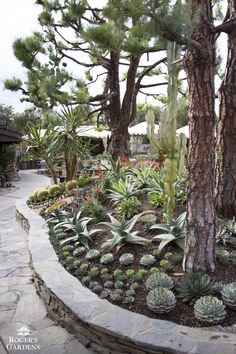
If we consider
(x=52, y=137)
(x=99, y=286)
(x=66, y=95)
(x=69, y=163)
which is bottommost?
(x=99, y=286)

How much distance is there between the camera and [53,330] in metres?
2.85

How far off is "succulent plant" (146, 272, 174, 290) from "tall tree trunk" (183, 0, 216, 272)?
0.27 metres

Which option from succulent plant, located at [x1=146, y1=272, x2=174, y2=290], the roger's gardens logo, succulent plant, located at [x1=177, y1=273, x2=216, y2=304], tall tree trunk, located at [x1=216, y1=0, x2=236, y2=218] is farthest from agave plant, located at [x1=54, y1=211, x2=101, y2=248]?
tall tree trunk, located at [x1=216, y1=0, x2=236, y2=218]

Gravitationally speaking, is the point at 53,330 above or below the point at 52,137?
below

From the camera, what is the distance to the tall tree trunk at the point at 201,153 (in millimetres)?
2910

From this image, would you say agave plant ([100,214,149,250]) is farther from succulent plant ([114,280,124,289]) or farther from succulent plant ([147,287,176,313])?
succulent plant ([147,287,176,313])

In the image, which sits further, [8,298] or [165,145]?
[165,145]

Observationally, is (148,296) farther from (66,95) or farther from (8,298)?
(66,95)

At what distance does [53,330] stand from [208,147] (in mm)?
1966

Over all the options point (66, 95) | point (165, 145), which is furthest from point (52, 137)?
point (165, 145)

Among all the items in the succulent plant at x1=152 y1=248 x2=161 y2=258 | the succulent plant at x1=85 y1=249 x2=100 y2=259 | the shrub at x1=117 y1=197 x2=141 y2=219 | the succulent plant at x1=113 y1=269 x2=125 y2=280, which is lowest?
the succulent plant at x1=113 y1=269 x2=125 y2=280

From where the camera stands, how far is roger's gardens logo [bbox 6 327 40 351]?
2580 millimetres

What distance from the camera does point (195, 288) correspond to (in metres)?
2.75

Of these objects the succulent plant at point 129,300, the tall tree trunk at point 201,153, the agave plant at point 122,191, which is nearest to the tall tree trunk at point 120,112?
the agave plant at point 122,191
